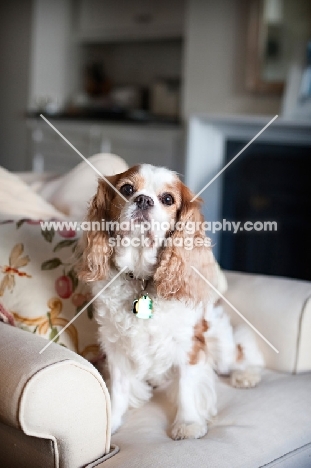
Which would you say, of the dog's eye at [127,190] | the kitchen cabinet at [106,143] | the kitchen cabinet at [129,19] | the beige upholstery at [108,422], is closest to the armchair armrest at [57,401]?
the beige upholstery at [108,422]

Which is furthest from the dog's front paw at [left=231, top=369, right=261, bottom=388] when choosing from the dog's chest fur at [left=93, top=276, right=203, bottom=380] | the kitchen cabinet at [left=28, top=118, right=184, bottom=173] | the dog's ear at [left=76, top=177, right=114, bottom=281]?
the kitchen cabinet at [left=28, top=118, right=184, bottom=173]

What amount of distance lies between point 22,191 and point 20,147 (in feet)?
11.8

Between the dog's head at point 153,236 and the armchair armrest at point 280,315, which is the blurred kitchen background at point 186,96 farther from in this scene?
the dog's head at point 153,236

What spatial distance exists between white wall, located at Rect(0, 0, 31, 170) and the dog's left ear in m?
4.10

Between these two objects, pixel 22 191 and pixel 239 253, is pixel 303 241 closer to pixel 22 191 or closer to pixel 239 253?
pixel 239 253

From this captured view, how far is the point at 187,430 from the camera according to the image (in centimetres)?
152

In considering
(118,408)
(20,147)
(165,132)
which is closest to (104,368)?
(118,408)

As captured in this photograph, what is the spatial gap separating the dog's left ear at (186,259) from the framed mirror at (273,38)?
8.60 feet

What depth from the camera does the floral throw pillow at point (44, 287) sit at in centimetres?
173

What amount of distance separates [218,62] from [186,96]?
339 millimetres

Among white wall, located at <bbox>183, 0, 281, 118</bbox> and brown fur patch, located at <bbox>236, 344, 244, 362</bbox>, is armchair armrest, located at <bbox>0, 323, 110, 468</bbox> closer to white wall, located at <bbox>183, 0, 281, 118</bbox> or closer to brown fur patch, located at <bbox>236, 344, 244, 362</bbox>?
brown fur patch, located at <bbox>236, 344, 244, 362</bbox>

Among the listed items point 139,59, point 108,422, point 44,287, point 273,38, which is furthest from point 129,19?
point 108,422

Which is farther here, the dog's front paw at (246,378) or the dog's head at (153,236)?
the dog's front paw at (246,378)

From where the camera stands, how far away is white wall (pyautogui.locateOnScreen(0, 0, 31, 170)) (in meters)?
5.44
